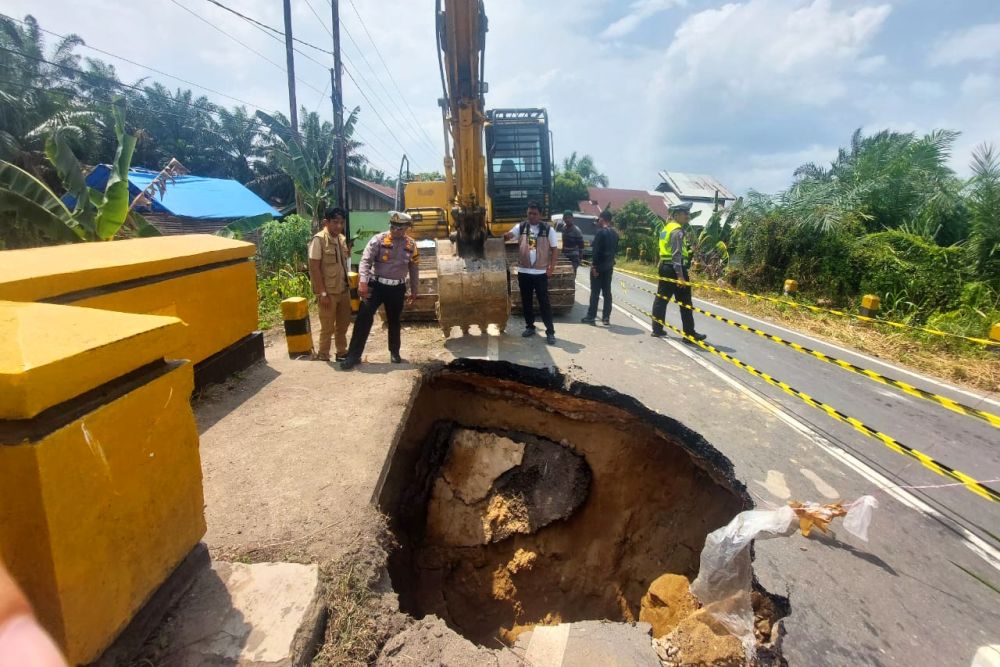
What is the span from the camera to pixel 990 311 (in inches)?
366

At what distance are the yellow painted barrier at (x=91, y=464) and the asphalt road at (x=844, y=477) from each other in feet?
9.35

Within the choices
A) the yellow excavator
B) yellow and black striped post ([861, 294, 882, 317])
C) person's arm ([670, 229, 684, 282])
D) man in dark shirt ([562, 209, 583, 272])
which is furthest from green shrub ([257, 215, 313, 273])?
yellow and black striped post ([861, 294, 882, 317])

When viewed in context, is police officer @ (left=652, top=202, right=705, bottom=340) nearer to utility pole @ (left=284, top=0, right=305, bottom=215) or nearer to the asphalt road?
the asphalt road

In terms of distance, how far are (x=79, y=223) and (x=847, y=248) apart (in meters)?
15.3

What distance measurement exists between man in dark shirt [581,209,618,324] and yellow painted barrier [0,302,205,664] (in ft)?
24.0

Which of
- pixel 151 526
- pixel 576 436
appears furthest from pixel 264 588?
pixel 576 436

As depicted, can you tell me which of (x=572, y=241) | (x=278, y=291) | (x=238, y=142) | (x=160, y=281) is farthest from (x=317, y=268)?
(x=238, y=142)

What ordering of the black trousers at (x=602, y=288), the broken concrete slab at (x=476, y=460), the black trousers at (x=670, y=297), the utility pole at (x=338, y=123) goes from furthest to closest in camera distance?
the utility pole at (x=338, y=123), the black trousers at (x=602, y=288), the black trousers at (x=670, y=297), the broken concrete slab at (x=476, y=460)

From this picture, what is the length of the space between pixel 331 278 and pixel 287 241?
10.4 meters

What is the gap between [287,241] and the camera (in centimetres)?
1500

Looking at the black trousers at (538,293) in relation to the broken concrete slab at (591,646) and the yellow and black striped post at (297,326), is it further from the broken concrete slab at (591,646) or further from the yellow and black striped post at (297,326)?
the broken concrete slab at (591,646)

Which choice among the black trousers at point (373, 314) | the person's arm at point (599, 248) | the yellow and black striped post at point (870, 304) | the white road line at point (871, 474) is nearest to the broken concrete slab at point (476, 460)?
the black trousers at point (373, 314)

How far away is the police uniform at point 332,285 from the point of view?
566cm

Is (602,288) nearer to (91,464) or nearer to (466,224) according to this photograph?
(466,224)
